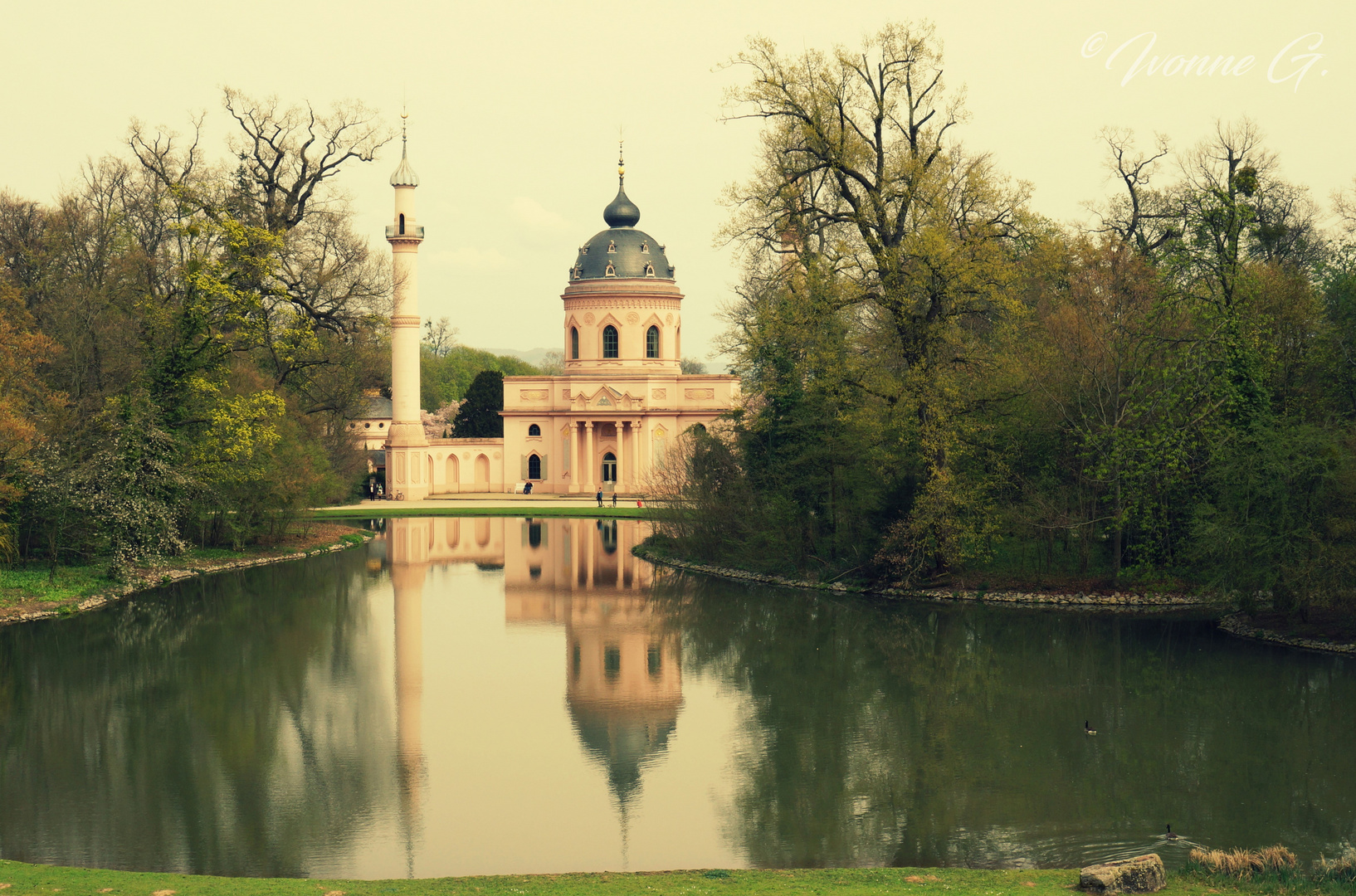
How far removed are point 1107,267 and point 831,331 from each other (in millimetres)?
8416

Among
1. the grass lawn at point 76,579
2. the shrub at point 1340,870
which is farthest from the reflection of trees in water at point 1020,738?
the grass lawn at point 76,579

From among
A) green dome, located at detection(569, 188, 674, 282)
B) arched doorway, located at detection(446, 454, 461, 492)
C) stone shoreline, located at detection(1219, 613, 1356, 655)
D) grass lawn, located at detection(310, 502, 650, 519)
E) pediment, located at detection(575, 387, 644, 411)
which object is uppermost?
green dome, located at detection(569, 188, 674, 282)

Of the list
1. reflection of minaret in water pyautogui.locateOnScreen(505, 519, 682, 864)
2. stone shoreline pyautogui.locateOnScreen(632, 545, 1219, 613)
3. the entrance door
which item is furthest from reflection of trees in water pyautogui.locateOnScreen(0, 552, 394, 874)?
the entrance door

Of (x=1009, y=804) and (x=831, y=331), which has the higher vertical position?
(x=831, y=331)

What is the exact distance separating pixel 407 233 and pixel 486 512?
14.6 metres

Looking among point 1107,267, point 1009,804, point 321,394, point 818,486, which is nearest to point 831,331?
point 818,486

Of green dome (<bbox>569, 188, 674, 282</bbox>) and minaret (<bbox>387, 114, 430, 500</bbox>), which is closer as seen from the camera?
minaret (<bbox>387, 114, 430, 500</bbox>)

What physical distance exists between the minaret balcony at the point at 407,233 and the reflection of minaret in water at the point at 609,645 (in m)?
22.7

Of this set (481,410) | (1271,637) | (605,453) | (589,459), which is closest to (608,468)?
(605,453)

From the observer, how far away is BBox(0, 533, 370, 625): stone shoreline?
2338 cm

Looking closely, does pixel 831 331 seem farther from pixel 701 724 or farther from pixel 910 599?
pixel 701 724

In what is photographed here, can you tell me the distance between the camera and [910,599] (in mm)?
26562

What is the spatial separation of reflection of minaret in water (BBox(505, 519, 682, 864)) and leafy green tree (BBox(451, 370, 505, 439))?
33.6m

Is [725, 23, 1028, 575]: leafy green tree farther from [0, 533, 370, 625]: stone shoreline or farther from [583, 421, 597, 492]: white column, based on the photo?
[583, 421, 597, 492]: white column
